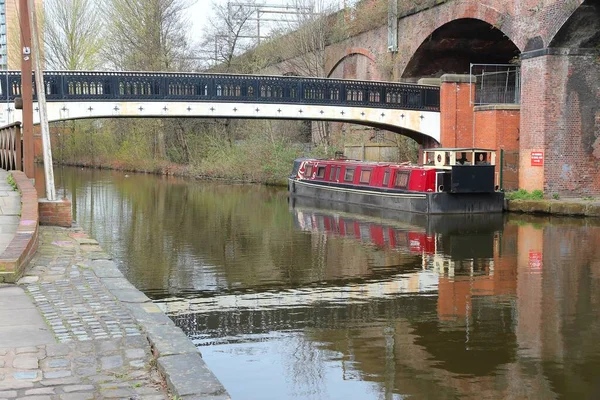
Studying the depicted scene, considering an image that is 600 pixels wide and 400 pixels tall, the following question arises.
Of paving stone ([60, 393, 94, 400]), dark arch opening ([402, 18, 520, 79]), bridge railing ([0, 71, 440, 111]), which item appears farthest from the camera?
dark arch opening ([402, 18, 520, 79])

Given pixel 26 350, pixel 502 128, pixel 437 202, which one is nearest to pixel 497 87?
pixel 502 128

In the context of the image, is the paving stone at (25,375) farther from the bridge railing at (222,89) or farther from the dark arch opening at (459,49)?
the dark arch opening at (459,49)

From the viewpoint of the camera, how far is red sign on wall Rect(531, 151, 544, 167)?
58.5 ft

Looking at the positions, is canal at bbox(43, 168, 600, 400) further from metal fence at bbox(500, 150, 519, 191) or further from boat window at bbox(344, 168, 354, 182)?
boat window at bbox(344, 168, 354, 182)

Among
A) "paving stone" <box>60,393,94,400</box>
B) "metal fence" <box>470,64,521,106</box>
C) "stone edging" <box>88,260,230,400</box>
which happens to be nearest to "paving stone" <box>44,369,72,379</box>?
"paving stone" <box>60,393,94,400</box>

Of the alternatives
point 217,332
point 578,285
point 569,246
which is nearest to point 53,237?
point 217,332

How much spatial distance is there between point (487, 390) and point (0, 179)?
1072cm

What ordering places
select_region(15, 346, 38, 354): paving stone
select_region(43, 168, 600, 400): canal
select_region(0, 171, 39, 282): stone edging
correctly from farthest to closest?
select_region(0, 171, 39, 282): stone edging
select_region(43, 168, 600, 400): canal
select_region(15, 346, 38, 354): paving stone

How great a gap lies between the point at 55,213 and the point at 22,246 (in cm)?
304

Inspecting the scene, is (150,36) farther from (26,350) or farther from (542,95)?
(26,350)

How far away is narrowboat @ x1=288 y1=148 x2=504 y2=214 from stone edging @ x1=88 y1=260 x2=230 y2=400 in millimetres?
12193

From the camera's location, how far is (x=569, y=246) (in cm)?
1223

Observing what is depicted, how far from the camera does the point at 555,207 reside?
16656 millimetres

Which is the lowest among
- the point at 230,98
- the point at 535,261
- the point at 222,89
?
→ the point at 535,261
